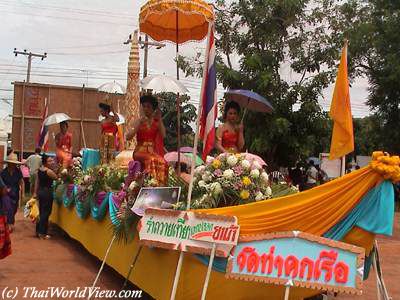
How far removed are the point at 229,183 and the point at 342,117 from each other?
1244 mm

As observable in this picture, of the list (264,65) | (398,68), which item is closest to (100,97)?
(264,65)

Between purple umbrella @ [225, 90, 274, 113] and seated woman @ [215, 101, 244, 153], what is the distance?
1.10m

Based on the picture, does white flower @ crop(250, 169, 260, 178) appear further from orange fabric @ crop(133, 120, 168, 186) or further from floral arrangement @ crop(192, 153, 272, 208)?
orange fabric @ crop(133, 120, 168, 186)

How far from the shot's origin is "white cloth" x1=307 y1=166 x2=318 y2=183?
16.4 m

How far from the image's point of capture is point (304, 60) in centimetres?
1480

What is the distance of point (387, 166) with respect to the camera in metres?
4.26

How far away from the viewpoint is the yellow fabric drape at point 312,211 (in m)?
4.51

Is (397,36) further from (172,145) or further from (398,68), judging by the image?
(172,145)

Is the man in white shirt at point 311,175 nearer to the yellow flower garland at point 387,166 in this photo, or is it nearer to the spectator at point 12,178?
the spectator at point 12,178

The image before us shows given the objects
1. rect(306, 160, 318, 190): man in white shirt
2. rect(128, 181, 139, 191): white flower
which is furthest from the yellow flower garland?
rect(306, 160, 318, 190): man in white shirt

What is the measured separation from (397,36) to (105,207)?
59.0 ft

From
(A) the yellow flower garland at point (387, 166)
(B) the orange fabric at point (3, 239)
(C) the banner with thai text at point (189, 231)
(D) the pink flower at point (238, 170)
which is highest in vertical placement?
(A) the yellow flower garland at point (387, 166)

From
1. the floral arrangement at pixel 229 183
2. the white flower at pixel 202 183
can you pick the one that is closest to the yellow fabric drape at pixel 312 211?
the floral arrangement at pixel 229 183

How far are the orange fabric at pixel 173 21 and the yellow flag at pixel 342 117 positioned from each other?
9.45 feet
